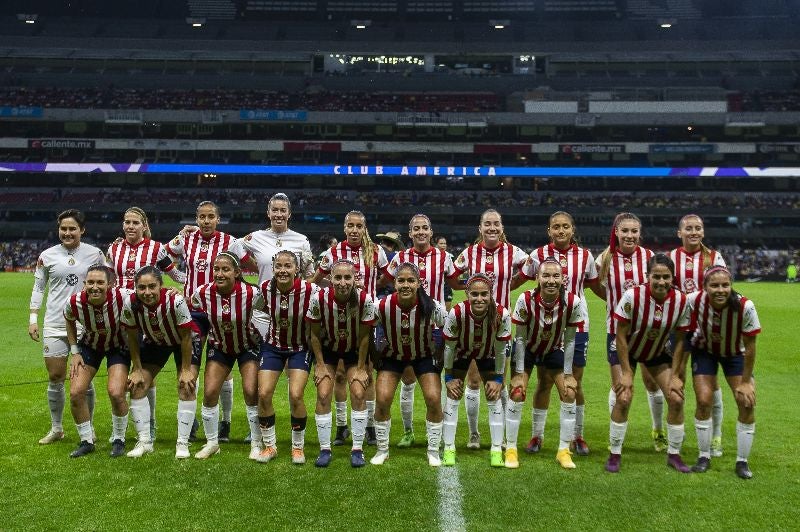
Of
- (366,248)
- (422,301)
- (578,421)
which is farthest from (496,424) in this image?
(366,248)

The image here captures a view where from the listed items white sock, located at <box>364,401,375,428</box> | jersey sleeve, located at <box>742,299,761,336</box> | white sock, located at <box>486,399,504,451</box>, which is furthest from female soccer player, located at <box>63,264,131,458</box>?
jersey sleeve, located at <box>742,299,761,336</box>

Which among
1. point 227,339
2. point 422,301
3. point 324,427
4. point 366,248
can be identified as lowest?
point 324,427

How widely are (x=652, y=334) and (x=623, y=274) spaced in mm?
854

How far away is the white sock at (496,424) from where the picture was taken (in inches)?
259

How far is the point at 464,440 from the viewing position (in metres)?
7.44

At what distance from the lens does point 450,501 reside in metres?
5.55

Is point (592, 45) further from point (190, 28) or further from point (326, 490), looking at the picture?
point (326, 490)

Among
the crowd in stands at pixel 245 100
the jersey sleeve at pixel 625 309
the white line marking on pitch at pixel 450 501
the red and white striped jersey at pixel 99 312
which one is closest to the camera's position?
the white line marking on pitch at pixel 450 501

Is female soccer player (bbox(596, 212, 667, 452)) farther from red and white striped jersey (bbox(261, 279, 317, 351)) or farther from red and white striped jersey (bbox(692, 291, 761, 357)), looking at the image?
red and white striped jersey (bbox(261, 279, 317, 351))

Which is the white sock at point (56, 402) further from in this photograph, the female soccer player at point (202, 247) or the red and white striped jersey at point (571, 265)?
the red and white striped jersey at point (571, 265)

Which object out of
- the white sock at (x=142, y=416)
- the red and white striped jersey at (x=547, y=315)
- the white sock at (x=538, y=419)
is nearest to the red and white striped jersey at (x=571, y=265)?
the red and white striped jersey at (x=547, y=315)

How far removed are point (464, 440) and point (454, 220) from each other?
3834 cm

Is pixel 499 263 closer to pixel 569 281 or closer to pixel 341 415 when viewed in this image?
pixel 569 281

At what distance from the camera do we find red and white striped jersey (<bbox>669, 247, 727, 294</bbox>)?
7191mm
